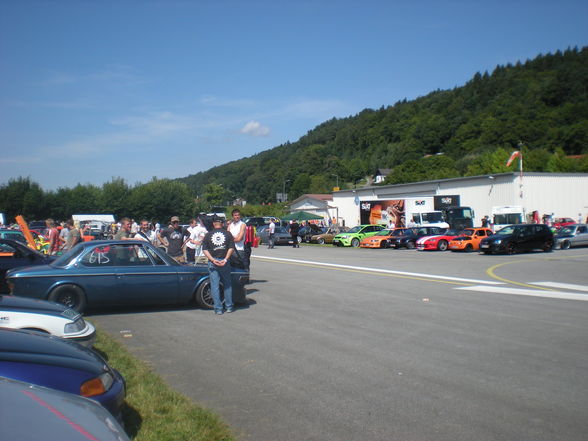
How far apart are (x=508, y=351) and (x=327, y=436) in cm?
372

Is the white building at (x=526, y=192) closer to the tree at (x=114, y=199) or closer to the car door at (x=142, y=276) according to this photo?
the car door at (x=142, y=276)

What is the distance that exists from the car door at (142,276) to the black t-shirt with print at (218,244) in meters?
0.84

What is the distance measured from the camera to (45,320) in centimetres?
570

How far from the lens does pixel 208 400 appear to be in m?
4.96

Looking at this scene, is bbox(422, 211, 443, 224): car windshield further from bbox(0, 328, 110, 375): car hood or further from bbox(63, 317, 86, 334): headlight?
bbox(0, 328, 110, 375): car hood

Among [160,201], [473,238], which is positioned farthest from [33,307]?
[160,201]

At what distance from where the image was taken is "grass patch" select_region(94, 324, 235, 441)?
4.08 meters

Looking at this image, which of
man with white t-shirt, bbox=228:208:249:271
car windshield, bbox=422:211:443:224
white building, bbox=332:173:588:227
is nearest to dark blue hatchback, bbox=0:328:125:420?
man with white t-shirt, bbox=228:208:249:271

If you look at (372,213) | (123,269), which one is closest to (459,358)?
(123,269)

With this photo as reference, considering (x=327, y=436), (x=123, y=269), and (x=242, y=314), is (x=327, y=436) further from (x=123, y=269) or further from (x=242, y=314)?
(x=123, y=269)

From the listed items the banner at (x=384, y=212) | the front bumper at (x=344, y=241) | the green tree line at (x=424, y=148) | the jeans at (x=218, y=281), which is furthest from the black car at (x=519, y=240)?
the green tree line at (x=424, y=148)

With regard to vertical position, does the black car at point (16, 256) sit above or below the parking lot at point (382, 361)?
above

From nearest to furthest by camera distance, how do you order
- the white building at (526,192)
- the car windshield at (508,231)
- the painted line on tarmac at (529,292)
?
the painted line on tarmac at (529,292) → the car windshield at (508,231) → the white building at (526,192)

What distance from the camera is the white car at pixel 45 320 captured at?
220 inches
